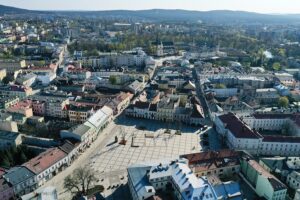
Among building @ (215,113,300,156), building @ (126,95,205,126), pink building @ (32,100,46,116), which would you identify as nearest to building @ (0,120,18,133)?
pink building @ (32,100,46,116)

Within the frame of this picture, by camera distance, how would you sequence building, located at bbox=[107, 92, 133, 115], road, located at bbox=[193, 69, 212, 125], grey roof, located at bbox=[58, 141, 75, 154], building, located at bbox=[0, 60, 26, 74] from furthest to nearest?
1. building, located at bbox=[0, 60, 26, 74]
2. building, located at bbox=[107, 92, 133, 115]
3. road, located at bbox=[193, 69, 212, 125]
4. grey roof, located at bbox=[58, 141, 75, 154]

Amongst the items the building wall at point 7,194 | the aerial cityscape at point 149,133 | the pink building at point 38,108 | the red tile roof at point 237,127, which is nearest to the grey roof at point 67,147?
the aerial cityscape at point 149,133

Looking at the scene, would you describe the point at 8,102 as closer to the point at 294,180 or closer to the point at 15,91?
the point at 15,91

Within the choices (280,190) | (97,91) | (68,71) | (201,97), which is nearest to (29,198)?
(280,190)

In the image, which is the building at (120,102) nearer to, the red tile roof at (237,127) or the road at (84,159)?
the road at (84,159)

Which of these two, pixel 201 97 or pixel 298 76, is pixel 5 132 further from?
pixel 298 76

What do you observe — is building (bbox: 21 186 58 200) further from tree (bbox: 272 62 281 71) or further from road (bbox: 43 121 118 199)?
tree (bbox: 272 62 281 71)
